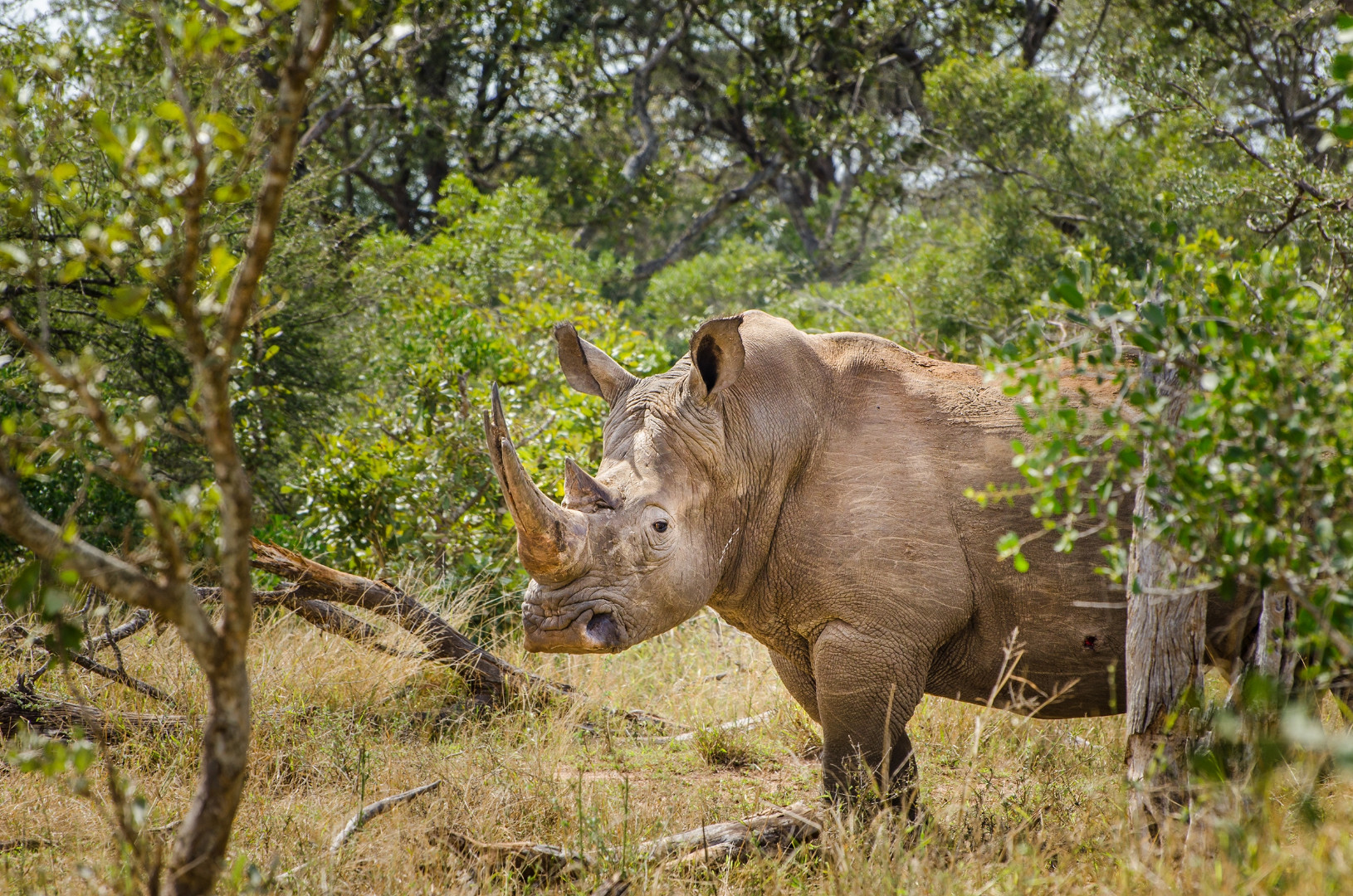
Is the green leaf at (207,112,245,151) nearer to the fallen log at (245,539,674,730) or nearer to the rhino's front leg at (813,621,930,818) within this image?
the rhino's front leg at (813,621,930,818)

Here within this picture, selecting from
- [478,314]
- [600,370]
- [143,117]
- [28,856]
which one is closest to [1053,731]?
[600,370]

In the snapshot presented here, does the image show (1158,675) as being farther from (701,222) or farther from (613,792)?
(701,222)

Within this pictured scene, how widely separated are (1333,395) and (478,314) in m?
7.78

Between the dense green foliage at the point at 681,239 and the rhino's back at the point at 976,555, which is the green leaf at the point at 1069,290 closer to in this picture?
the dense green foliage at the point at 681,239

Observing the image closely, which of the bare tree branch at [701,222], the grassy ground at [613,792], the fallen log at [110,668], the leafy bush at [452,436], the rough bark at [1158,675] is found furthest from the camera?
the bare tree branch at [701,222]

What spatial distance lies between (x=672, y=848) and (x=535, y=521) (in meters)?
1.28

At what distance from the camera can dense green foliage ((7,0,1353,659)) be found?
2857 mm

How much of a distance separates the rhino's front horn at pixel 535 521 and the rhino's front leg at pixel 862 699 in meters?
1.06

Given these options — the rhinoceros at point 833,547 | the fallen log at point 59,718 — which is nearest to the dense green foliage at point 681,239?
the rhinoceros at point 833,547

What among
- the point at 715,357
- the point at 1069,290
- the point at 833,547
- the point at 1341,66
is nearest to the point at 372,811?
the point at 833,547

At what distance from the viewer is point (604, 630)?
13.6 ft

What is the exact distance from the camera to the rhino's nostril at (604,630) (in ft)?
13.5

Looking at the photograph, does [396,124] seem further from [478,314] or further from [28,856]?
[28,856]

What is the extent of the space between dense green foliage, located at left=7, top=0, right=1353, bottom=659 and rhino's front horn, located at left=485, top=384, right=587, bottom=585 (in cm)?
92
